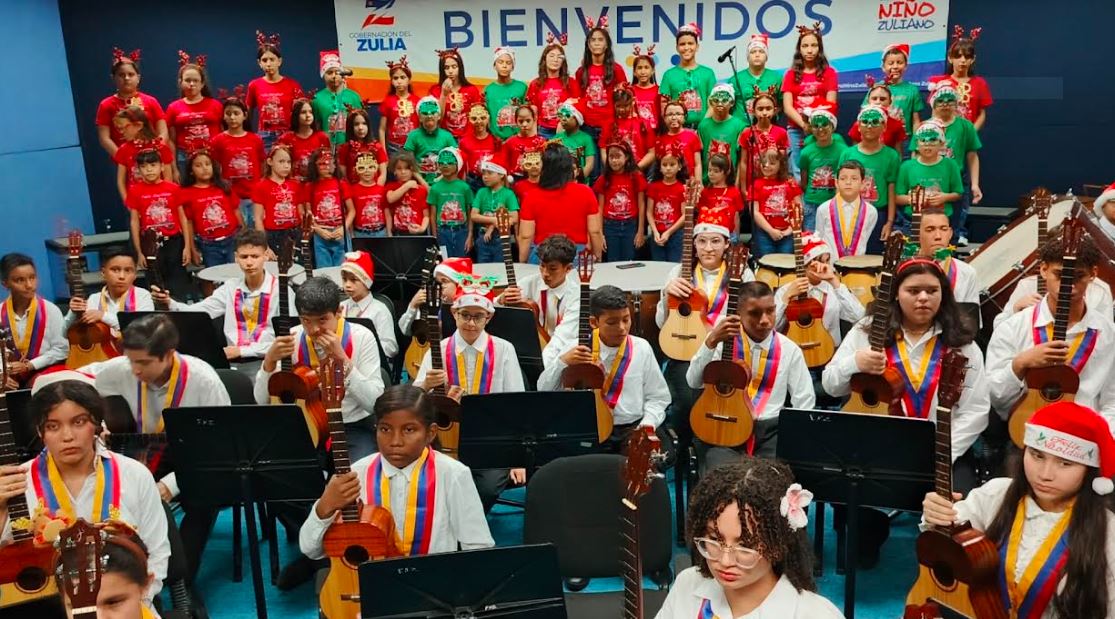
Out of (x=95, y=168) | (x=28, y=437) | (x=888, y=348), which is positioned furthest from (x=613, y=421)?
(x=95, y=168)

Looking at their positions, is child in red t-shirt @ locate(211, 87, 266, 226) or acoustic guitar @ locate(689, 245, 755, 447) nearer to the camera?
acoustic guitar @ locate(689, 245, 755, 447)

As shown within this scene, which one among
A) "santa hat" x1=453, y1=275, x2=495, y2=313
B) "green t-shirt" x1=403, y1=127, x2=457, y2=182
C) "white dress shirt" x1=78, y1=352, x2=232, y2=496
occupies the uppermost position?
"green t-shirt" x1=403, y1=127, x2=457, y2=182

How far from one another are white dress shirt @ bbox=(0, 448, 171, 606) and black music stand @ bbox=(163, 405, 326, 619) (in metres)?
0.26

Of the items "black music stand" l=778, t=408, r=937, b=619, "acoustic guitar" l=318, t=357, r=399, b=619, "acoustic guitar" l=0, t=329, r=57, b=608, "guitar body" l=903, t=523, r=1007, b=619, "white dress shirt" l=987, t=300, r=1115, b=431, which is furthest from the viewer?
"white dress shirt" l=987, t=300, r=1115, b=431

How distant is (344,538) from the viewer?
Answer: 3973mm

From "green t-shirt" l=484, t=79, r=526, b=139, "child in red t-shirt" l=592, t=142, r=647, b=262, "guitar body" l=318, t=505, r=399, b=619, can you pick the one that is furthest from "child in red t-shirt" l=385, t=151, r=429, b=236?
"guitar body" l=318, t=505, r=399, b=619

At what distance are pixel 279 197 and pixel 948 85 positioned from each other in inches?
241

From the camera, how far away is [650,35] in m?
12.0

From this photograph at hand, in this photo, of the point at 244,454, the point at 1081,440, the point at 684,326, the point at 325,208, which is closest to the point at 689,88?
the point at 325,208

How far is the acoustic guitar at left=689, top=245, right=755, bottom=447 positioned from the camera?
17.4 feet

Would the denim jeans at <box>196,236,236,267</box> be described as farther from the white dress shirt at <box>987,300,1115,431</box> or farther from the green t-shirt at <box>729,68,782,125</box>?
the white dress shirt at <box>987,300,1115,431</box>

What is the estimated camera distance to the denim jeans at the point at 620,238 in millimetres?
9609

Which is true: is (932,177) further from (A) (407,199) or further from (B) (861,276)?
(A) (407,199)

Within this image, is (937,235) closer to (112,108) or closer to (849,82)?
(849,82)
